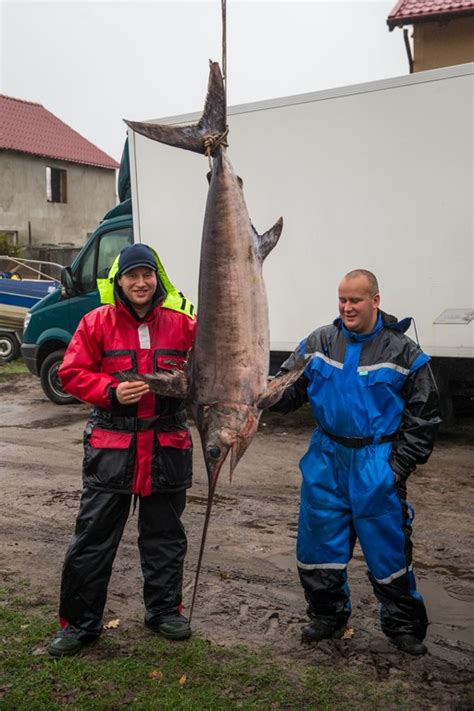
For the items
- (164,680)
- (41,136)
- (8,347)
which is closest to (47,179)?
(41,136)

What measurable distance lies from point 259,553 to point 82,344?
222 cm

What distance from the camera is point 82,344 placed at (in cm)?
384

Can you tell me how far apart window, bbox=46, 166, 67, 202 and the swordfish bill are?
30.2 meters

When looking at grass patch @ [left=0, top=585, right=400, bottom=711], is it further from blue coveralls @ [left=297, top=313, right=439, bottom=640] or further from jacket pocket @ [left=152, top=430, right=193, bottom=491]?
jacket pocket @ [left=152, top=430, right=193, bottom=491]

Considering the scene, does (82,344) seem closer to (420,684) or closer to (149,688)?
(149,688)

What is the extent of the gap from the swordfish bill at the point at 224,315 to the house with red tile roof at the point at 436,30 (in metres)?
15.0

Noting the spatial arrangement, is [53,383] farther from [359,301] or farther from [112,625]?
[359,301]

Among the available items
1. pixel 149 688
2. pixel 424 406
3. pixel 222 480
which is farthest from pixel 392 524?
pixel 222 480

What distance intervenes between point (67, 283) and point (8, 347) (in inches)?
240

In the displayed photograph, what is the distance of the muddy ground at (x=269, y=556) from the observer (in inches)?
148

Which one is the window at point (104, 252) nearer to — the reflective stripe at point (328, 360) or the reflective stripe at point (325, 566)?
the reflective stripe at point (328, 360)

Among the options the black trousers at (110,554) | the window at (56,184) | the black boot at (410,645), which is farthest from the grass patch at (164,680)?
the window at (56,184)

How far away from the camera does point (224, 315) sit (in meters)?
3.12

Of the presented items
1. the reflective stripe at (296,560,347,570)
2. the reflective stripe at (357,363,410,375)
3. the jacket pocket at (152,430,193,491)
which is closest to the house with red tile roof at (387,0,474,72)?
the reflective stripe at (357,363,410,375)
